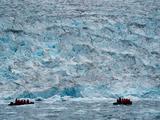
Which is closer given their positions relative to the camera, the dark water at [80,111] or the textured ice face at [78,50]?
the dark water at [80,111]

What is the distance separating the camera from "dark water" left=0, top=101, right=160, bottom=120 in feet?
49.7

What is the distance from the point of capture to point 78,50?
2525 centimetres

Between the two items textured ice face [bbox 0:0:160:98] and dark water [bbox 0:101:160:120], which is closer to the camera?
dark water [bbox 0:101:160:120]

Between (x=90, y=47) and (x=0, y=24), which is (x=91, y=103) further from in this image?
(x=0, y=24)

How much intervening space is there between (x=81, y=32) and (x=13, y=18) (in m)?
3.92

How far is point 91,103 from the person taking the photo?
797 inches

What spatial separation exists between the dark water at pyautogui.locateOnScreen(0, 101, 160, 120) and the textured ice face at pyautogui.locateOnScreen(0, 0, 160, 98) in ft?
8.48

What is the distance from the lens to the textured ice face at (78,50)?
22922 millimetres

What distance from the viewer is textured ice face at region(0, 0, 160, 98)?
22922mm

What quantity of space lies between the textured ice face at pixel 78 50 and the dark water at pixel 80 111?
259 cm

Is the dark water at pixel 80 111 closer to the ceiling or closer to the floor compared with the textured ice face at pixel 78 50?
closer to the floor

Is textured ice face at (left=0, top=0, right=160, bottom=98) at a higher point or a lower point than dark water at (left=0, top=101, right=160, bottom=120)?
higher

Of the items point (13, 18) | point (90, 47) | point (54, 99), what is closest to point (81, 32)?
point (90, 47)

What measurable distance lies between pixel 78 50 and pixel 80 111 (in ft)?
27.8
